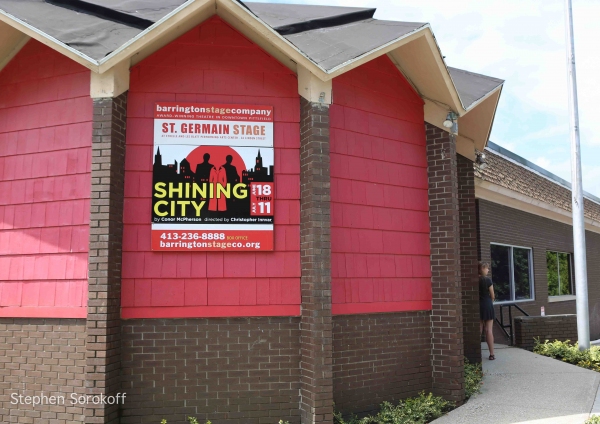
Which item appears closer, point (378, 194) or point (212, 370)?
point (212, 370)

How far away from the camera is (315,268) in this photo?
6355 mm

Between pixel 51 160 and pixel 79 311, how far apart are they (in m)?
1.89

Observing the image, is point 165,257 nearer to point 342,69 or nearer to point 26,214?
point 26,214

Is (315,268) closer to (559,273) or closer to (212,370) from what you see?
(212,370)

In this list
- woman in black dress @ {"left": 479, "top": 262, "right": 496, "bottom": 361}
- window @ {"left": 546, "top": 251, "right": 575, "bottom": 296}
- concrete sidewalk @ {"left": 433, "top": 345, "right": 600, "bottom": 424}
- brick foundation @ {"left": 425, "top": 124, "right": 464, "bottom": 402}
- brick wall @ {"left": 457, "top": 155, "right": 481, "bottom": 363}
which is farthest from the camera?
window @ {"left": 546, "top": 251, "right": 575, "bottom": 296}

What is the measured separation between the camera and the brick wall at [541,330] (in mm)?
11047

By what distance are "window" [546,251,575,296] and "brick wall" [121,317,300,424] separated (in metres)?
12.7

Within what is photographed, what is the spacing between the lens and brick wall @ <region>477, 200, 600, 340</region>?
13047 millimetres

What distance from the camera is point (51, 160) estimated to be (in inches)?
261

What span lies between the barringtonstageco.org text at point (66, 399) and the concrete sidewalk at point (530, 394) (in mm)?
3907

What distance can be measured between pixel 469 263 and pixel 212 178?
17.2ft

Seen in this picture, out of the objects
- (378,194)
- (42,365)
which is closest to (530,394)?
(378,194)

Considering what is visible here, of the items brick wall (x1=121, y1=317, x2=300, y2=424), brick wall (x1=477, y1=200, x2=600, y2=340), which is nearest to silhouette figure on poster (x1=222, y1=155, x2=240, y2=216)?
brick wall (x1=121, y1=317, x2=300, y2=424)

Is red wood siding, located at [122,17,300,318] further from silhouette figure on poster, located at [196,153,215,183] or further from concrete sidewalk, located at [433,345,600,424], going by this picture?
concrete sidewalk, located at [433,345,600,424]
